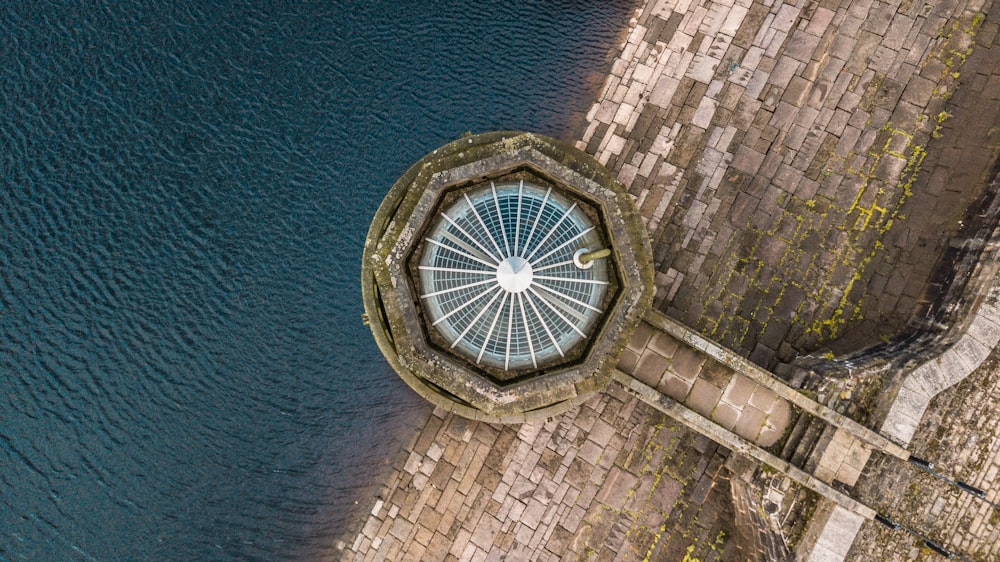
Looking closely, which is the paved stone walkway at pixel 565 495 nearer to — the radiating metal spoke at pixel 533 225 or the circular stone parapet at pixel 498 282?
the circular stone parapet at pixel 498 282

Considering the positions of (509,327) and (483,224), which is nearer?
(509,327)

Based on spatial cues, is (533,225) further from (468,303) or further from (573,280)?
(468,303)

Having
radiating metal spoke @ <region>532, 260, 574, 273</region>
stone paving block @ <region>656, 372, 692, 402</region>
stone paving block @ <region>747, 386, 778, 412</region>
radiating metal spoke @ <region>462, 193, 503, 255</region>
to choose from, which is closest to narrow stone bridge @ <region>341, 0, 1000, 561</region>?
stone paving block @ <region>747, 386, 778, 412</region>

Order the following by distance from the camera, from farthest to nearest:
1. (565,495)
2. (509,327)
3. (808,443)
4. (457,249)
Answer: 1. (565,495)
2. (808,443)
3. (457,249)
4. (509,327)

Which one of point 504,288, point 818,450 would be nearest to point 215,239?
point 504,288

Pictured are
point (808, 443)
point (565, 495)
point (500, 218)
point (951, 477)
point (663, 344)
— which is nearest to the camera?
point (500, 218)

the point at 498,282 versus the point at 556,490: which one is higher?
the point at 498,282

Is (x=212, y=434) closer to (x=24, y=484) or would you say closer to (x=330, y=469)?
(x=330, y=469)

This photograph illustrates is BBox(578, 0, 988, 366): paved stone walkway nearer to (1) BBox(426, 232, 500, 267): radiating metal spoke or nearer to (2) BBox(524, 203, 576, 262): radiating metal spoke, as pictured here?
(2) BBox(524, 203, 576, 262): radiating metal spoke

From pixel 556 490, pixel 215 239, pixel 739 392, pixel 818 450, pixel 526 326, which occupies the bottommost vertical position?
pixel 556 490
